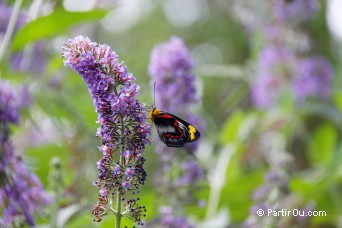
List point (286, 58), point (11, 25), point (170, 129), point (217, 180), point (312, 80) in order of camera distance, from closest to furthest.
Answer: point (170, 129) < point (11, 25) < point (217, 180) < point (312, 80) < point (286, 58)

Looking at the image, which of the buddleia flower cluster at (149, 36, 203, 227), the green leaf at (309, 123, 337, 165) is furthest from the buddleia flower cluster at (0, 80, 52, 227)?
the green leaf at (309, 123, 337, 165)

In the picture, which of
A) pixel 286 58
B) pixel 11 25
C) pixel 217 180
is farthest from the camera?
pixel 286 58

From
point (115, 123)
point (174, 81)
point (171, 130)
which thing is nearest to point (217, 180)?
point (174, 81)

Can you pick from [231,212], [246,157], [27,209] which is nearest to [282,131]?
[246,157]

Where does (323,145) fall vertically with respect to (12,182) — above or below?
above

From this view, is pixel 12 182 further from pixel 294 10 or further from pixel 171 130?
pixel 294 10

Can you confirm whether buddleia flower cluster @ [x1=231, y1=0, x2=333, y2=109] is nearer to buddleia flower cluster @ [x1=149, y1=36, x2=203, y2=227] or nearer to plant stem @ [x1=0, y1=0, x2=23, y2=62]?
buddleia flower cluster @ [x1=149, y1=36, x2=203, y2=227]

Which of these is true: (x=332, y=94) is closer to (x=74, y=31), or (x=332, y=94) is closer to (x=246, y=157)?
(x=246, y=157)
